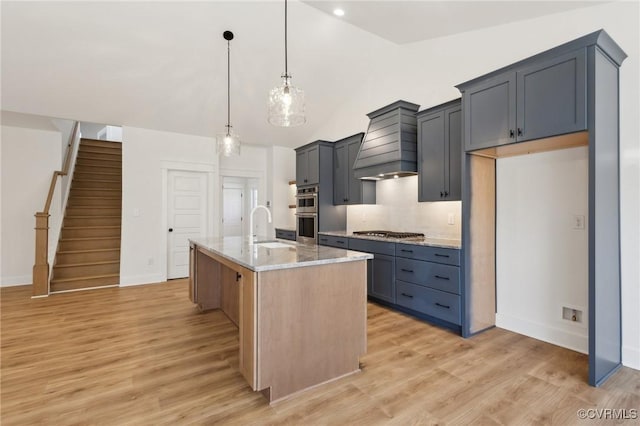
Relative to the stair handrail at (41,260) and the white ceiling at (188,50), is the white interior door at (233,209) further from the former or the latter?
the stair handrail at (41,260)

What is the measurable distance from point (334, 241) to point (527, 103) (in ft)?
9.56

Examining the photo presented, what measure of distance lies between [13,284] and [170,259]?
2.45 m

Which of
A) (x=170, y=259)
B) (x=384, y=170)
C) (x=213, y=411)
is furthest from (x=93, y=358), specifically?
(x=384, y=170)

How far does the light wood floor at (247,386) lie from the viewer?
72.1 inches

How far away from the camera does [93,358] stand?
2.56m

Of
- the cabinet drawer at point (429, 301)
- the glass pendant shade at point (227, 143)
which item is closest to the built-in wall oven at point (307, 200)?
the glass pendant shade at point (227, 143)

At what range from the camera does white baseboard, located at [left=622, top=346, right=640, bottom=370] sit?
2.35 metres

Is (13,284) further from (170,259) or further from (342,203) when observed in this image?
(342,203)

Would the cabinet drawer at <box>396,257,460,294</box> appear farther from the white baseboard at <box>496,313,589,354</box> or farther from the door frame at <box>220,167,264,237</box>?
the door frame at <box>220,167,264,237</box>

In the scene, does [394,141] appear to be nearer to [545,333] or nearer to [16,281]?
[545,333]

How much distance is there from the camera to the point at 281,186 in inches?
263

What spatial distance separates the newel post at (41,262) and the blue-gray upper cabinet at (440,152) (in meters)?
5.29

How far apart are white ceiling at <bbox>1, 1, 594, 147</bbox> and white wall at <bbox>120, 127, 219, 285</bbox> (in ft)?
1.09

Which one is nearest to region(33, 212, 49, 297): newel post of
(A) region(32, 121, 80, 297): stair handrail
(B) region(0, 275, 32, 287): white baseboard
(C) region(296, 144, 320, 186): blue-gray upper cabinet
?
(A) region(32, 121, 80, 297): stair handrail
